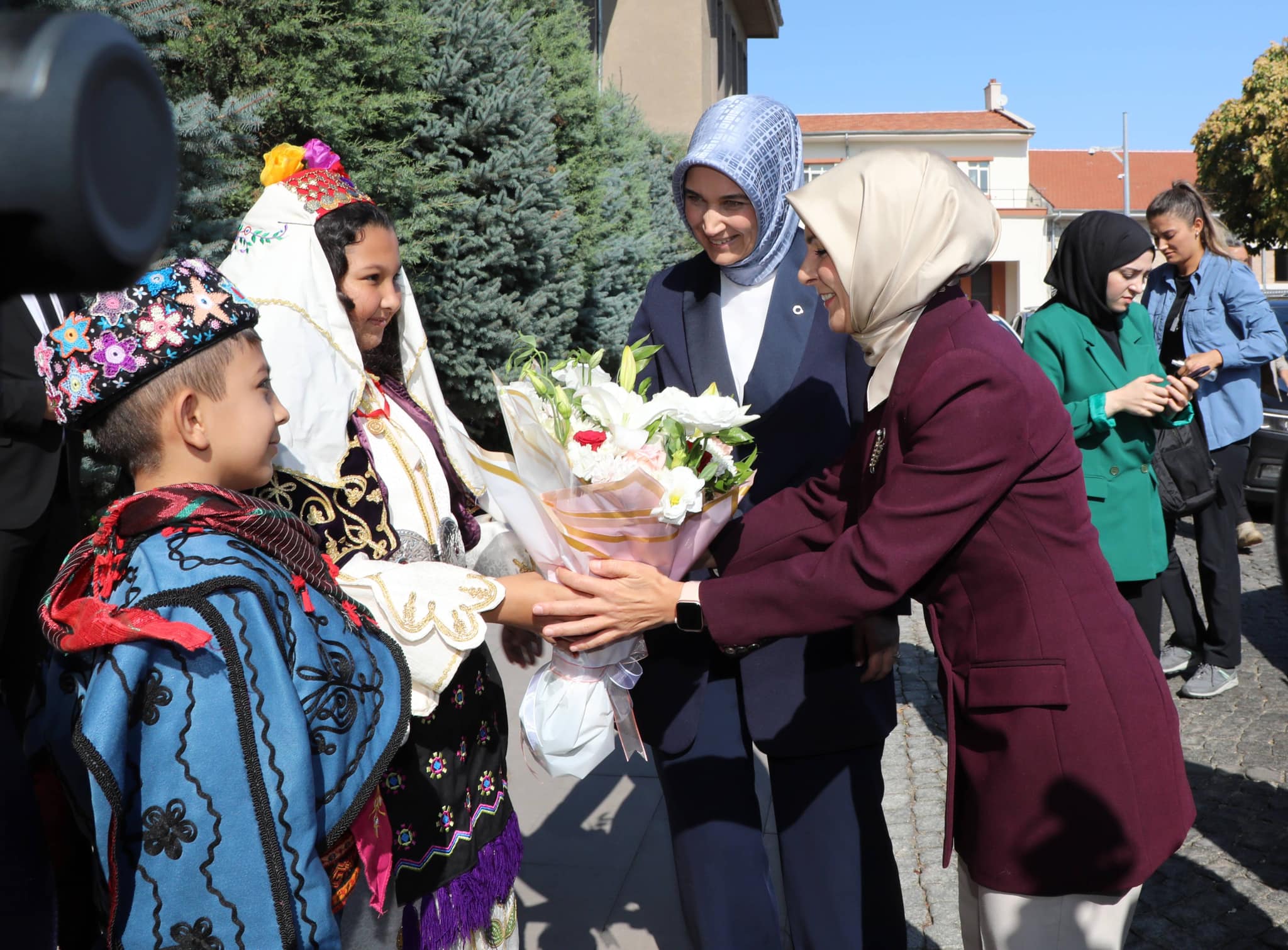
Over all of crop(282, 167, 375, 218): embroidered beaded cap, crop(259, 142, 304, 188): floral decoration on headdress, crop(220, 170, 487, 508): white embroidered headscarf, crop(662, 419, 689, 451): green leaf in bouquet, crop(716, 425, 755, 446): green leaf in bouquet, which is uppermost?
crop(259, 142, 304, 188): floral decoration on headdress

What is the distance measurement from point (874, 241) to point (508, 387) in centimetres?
84

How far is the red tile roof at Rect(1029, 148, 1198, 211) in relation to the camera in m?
67.1

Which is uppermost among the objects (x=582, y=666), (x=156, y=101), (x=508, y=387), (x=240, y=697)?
(x=156, y=101)

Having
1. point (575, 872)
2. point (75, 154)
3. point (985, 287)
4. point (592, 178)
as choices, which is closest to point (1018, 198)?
point (985, 287)

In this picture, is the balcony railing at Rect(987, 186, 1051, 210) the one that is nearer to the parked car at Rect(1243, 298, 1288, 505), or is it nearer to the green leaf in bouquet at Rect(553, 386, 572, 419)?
the parked car at Rect(1243, 298, 1288, 505)

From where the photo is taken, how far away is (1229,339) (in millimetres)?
5578

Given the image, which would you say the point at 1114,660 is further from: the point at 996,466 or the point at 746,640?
the point at 746,640

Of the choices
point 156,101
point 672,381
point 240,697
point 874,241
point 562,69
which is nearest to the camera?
point 156,101

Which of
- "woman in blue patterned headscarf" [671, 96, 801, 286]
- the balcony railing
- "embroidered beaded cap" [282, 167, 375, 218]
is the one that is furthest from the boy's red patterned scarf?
the balcony railing

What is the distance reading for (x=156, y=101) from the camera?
0.55m

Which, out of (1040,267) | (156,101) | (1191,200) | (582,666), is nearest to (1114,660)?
(582,666)

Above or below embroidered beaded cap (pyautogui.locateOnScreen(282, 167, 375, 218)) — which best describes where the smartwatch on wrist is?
below

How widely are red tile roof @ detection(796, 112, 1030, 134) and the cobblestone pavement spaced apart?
50.8m

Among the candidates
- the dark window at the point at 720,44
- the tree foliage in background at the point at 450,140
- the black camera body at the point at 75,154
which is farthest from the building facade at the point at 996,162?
the black camera body at the point at 75,154
